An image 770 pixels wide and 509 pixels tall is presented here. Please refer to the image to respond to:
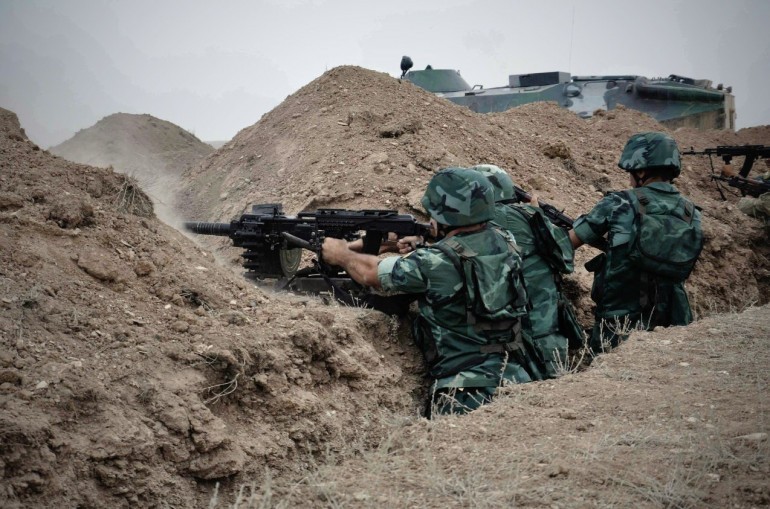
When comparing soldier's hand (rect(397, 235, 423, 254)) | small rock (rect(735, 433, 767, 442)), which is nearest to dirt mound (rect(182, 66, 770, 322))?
soldier's hand (rect(397, 235, 423, 254))

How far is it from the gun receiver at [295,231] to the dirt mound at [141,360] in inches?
25.2

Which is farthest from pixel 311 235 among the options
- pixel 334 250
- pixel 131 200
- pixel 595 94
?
pixel 595 94

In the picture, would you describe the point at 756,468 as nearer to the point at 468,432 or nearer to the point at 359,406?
the point at 468,432

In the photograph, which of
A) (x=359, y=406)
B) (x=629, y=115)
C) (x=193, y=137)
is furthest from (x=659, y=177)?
(x=193, y=137)

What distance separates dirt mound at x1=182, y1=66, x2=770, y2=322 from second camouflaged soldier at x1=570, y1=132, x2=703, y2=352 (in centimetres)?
114

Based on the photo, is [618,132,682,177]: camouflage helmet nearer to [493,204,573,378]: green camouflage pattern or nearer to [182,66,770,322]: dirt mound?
[493,204,573,378]: green camouflage pattern

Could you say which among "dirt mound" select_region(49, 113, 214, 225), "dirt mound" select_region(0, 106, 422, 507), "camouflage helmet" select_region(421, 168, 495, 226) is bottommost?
"dirt mound" select_region(0, 106, 422, 507)

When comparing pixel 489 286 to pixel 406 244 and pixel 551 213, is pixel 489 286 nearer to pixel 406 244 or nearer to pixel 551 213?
pixel 406 244

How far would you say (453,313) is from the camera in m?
5.32

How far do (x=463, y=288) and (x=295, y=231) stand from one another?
166 cm

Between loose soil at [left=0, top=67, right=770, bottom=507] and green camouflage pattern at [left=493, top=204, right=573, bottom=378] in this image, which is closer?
loose soil at [left=0, top=67, right=770, bottom=507]

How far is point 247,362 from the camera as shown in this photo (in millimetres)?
4133

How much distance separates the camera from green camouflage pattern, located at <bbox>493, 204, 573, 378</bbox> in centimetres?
→ 627

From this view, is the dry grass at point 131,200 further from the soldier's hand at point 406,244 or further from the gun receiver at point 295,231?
the soldier's hand at point 406,244
